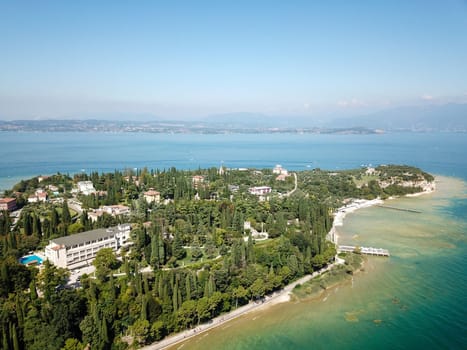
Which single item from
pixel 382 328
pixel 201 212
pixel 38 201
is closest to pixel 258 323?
pixel 382 328

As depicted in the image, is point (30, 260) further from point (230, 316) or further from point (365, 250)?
point (365, 250)

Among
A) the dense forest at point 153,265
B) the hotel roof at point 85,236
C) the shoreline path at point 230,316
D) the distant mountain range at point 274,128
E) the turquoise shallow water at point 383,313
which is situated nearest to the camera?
the dense forest at point 153,265

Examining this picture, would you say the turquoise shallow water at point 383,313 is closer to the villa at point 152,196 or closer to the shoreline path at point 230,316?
the shoreline path at point 230,316

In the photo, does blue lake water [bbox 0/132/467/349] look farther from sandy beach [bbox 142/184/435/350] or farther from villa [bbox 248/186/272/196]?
villa [bbox 248/186/272/196]

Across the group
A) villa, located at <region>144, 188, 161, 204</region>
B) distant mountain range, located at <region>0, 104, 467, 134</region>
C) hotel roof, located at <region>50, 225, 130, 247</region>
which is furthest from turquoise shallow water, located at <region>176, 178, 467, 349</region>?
distant mountain range, located at <region>0, 104, 467, 134</region>

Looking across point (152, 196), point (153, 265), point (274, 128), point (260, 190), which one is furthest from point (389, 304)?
point (274, 128)

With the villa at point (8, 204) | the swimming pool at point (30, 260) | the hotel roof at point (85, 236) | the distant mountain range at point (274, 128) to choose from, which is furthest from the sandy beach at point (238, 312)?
the distant mountain range at point (274, 128)
